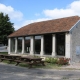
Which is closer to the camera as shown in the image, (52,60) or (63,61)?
(63,61)

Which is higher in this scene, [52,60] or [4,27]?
[4,27]

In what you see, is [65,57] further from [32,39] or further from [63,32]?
[32,39]

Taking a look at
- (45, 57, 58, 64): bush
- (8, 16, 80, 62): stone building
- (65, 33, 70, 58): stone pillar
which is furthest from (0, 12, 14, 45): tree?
(65, 33, 70, 58): stone pillar

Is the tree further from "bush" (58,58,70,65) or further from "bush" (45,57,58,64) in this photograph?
"bush" (58,58,70,65)

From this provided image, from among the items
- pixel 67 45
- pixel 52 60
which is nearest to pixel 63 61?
pixel 52 60

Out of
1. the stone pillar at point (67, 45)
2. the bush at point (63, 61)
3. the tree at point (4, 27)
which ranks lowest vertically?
the bush at point (63, 61)

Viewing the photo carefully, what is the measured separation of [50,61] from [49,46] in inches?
107

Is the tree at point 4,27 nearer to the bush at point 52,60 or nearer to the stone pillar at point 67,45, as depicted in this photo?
the bush at point 52,60

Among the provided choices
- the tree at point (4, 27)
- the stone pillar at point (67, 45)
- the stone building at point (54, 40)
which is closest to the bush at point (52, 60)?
the stone building at point (54, 40)

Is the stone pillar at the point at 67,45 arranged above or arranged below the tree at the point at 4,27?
below

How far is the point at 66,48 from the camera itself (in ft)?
67.6

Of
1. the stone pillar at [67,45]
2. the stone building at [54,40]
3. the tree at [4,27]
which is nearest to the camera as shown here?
the stone pillar at [67,45]

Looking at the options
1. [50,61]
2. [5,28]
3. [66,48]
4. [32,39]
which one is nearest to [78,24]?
[66,48]

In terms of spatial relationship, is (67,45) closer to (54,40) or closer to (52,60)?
(54,40)
